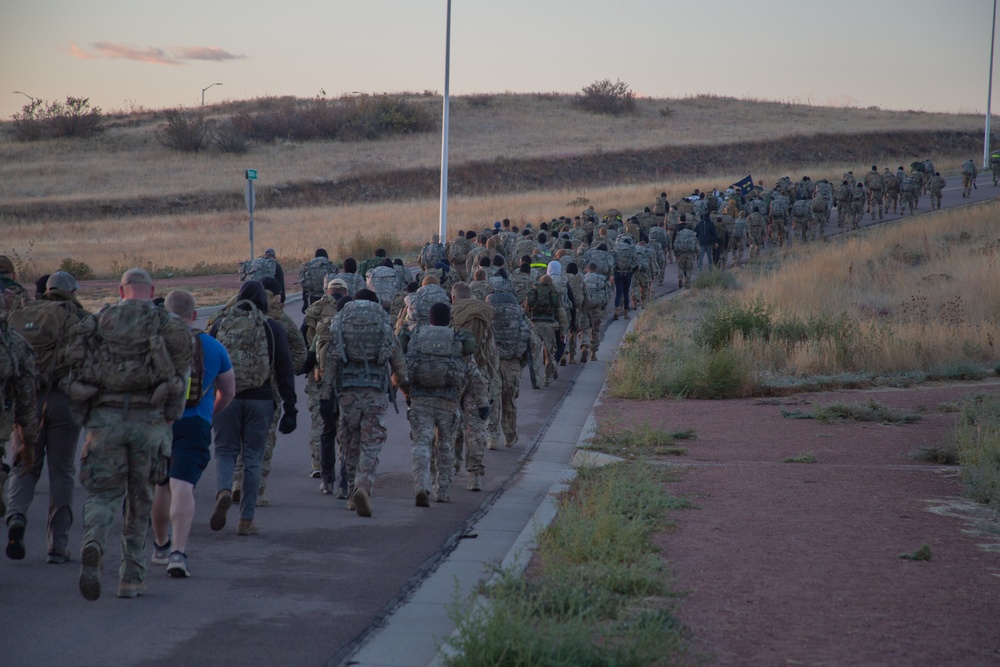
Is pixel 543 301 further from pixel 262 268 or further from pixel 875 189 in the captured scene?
pixel 875 189

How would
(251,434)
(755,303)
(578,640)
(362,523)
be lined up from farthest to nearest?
(755,303) → (362,523) → (251,434) → (578,640)

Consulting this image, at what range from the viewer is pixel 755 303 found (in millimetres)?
21500

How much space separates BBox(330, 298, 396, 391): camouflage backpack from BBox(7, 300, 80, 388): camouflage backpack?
2087mm

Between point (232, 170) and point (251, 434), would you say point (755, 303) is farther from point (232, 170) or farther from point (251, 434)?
point (232, 170)

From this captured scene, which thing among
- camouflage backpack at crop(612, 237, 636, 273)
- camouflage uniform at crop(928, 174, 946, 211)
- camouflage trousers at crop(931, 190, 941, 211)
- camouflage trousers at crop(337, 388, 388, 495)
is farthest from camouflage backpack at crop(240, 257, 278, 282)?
camouflage trousers at crop(931, 190, 941, 211)

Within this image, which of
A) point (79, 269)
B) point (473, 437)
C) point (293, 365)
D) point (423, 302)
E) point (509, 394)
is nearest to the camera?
point (293, 365)

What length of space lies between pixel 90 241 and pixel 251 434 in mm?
40819

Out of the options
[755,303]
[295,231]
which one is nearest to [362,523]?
[755,303]

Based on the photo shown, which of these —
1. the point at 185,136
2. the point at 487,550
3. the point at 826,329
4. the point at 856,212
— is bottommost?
the point at 487,550

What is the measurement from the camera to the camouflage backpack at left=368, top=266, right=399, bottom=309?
613 inches

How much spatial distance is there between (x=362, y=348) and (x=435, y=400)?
96cm

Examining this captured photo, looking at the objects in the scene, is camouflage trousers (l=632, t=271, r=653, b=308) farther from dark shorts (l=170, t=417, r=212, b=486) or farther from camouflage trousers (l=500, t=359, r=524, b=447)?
dark shorts (l=170, t=417, r=212, b=486)

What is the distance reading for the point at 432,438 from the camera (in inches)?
381

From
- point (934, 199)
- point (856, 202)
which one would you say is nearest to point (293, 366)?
point (856, 202)
